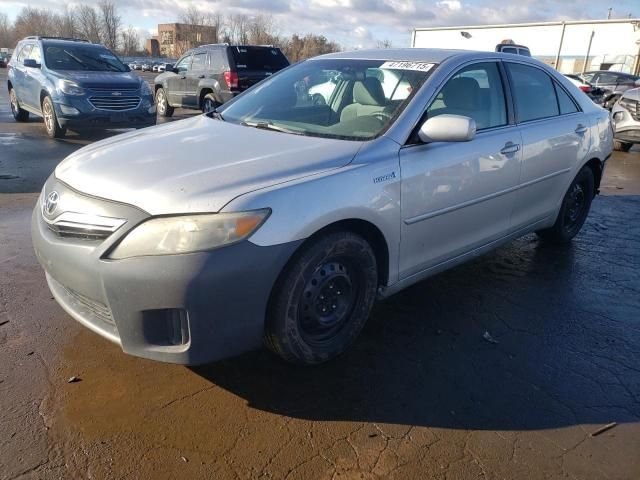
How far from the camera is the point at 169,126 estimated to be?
3.68 m

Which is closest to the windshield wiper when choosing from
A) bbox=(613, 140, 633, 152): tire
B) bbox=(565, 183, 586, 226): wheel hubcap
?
bbox=(565, 183, 586, 226): wheel hubcap

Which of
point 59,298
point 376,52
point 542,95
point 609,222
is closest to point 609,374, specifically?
point 542,95

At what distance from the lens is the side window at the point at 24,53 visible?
11227mm

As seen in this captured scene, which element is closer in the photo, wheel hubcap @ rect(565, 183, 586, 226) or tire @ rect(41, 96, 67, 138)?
wheel hubcap @ rect(565, 183, 586, 226)

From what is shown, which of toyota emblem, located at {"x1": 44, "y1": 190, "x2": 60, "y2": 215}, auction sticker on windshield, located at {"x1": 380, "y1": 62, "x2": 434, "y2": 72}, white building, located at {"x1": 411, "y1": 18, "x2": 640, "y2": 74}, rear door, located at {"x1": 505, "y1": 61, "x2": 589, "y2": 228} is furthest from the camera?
white building, located at {"x1": 411, "y1": 18, "x2": 640, "y2": 74}

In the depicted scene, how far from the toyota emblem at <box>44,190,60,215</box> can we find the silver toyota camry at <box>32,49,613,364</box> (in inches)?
1.2

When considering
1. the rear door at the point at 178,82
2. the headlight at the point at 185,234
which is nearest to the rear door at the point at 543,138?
the headlight at the point at 185,234

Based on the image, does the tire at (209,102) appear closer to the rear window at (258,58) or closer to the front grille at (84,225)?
the rear window at (258,58)

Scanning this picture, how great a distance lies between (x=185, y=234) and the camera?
2289 mm

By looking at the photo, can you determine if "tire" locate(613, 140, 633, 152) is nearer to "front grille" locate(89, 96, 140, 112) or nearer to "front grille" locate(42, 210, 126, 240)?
"front grille" locate(89, 96, 140, 112)

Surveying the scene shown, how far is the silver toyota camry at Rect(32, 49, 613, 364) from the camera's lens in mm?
2328

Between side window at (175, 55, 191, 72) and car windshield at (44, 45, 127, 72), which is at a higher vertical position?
car windshield at (44, 45, 127, 72)

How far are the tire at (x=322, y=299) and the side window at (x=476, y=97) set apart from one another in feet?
3.62

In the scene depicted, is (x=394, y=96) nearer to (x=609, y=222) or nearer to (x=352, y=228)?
(x=352, y=228)
